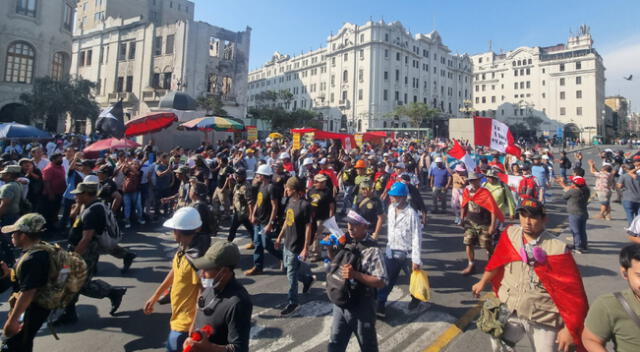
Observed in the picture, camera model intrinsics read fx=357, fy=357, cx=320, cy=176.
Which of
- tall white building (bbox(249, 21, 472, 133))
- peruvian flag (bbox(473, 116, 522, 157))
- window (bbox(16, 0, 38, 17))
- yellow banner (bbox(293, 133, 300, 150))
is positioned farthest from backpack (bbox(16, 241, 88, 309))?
tall white building (bbox(249, 21, 472, 133))

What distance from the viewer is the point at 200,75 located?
139 feet

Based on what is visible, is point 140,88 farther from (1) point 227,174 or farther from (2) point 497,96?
(2) point 497,96

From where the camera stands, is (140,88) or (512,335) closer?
(512,335)

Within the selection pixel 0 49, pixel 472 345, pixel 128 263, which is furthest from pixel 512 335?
pixel 0 49

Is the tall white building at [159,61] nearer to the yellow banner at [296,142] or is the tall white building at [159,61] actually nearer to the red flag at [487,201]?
the yellow banner at [296,142]

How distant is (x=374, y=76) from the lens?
205 feet

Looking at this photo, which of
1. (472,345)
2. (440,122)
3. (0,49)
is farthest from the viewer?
(440,122)

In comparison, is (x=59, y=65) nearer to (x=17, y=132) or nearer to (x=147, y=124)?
(x=17, y=132)

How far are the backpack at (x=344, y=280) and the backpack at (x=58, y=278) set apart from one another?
2.31 meters

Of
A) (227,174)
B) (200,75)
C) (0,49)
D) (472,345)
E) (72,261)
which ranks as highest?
(200,75)

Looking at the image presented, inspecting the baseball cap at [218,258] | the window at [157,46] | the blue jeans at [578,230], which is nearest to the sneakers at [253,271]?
the baseball cap at [218,258]

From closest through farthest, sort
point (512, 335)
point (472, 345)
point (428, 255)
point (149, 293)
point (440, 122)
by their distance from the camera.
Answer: point (512, 335)
point (472, 345)
point (149, 293)
point (428, 255)
point (440, 122)

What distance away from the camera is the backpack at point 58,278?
307cm

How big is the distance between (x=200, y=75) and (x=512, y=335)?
44.3 metres
